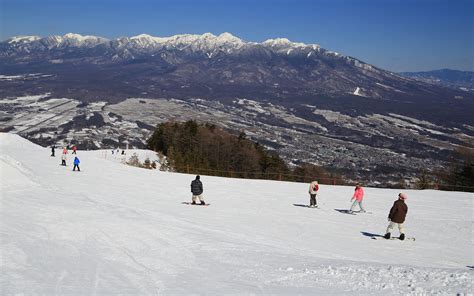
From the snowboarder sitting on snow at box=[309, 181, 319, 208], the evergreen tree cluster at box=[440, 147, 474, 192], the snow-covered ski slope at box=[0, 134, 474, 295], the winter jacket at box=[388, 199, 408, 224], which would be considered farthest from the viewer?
the evergreen tree cluster at box=[440, 147, 474, 192]

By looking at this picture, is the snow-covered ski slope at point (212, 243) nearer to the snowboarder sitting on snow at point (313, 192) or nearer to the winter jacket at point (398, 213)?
the snowboarder sitting on snow at point (313, 192)

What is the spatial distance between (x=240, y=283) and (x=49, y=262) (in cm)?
443

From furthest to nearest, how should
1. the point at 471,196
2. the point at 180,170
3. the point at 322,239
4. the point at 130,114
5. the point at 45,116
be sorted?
the point at 130,114 → the point at 45,116 → the point at 180,170 → the point at 471,196 → the point at 322,239

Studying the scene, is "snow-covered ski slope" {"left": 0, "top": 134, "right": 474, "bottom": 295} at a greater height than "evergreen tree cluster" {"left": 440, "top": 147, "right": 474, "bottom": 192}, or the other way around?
"evergreen tree cluster" {"left": 440, "top": 147, "right": 474, "bottom": 192}

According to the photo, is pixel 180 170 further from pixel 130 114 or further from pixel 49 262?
pixel 130 114

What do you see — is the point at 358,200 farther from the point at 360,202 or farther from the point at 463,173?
the point at 463,173

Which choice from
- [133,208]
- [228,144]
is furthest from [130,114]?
[133,208]

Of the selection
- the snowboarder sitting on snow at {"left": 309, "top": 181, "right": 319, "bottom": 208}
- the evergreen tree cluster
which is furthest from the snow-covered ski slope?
the evergreen tree cluster

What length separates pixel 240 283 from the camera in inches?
370

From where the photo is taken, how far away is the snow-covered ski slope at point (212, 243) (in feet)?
29.8

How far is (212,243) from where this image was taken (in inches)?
523

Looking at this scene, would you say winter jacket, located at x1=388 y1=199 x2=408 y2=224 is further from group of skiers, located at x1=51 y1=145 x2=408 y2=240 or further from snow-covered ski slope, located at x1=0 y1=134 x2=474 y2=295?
snow-covered ski slope, located at x1=0 y1=134 x2=474 y2=295

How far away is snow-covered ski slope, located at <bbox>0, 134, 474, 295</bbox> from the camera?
9094 mm

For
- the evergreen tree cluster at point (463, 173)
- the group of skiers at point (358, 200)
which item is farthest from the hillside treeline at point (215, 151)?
the group of skiers at point (358, 200)
